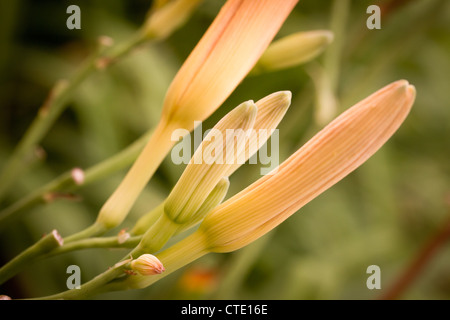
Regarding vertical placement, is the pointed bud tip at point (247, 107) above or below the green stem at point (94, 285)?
above

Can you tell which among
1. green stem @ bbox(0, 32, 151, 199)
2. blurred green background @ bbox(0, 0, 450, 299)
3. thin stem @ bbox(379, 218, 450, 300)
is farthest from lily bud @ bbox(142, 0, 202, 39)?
thin stem @ bbox(379, 218, 450, 300)

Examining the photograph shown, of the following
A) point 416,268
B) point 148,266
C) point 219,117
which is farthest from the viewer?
point 219,117

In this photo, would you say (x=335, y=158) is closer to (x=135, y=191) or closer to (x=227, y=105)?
(x=135, y=191)

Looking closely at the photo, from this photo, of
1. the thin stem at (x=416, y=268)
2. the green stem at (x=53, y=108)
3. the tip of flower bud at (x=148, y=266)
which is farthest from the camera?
the thin stem at (x=416, y=268)

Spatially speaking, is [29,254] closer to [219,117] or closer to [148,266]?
[148,266]

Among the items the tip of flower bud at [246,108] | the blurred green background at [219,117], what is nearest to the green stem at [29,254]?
the tip of flower bud at [246,108]

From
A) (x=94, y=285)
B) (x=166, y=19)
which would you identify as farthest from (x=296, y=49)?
(x=94, y=285)

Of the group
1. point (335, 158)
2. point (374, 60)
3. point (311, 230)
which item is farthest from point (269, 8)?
point (311, 230)

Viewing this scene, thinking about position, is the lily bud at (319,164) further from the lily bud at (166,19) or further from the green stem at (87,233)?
the lily bud at (166,19)
